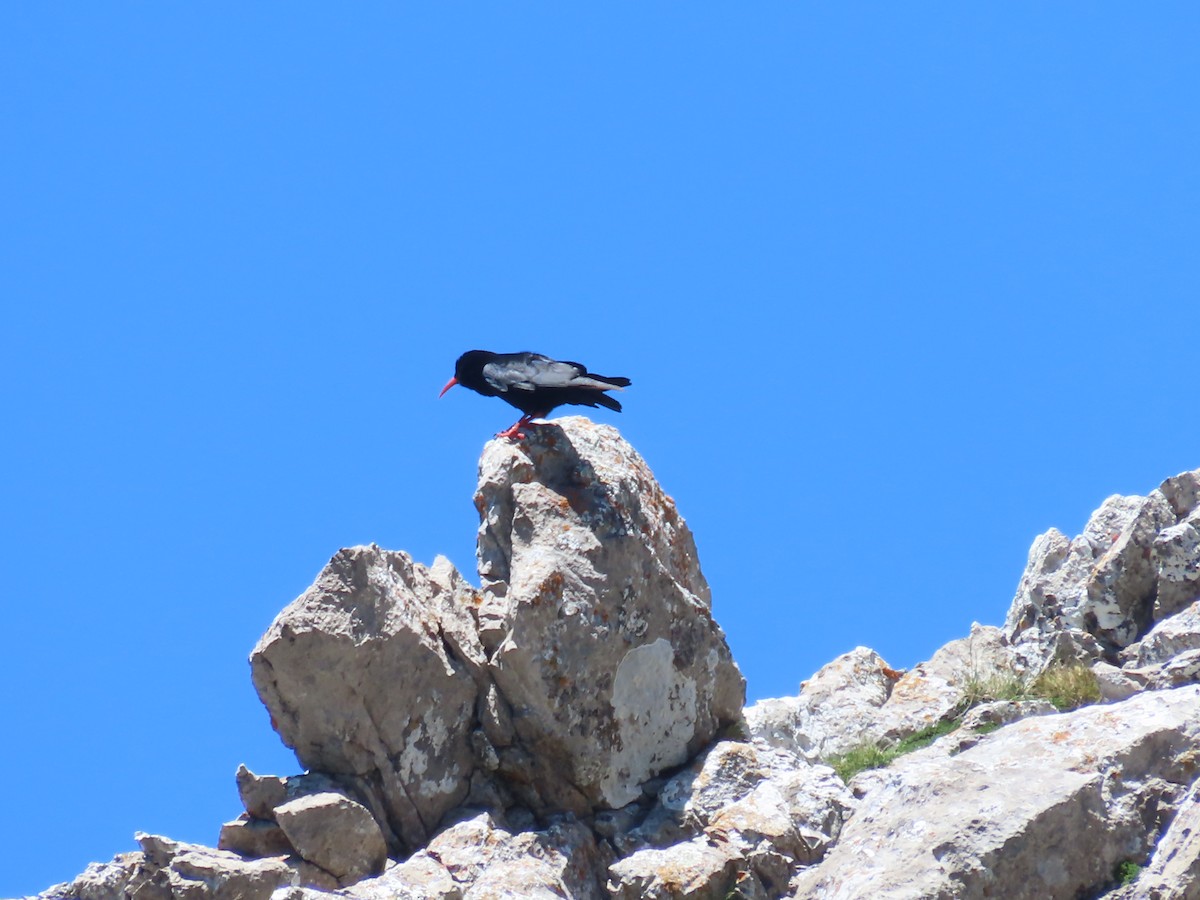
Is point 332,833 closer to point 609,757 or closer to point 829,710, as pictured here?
point 609,757

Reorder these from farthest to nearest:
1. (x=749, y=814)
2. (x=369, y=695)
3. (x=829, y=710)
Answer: (x=829, y=710) < (x=369, y=695) < (x=749, y=814)

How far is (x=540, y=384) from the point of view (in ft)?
45.3

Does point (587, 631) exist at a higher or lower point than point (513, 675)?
higher

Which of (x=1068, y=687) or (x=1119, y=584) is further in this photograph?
(x=1119, y=584)

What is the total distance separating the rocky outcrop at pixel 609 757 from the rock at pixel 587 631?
2 cm

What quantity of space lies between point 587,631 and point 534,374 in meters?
2.98

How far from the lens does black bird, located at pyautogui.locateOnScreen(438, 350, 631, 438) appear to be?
45.0ft

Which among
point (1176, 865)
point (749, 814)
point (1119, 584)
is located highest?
point (1119, 584)

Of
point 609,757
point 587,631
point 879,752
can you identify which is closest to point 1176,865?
point 609,757

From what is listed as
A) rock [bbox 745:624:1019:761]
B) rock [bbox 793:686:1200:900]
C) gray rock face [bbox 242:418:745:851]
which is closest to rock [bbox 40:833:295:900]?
gray rock face [bbox 242:418:745:851]

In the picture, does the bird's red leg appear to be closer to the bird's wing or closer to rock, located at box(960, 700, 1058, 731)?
the bird's wing

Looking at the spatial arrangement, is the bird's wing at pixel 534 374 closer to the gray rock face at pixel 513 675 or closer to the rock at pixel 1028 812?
the gray rock face at pixel 513 675

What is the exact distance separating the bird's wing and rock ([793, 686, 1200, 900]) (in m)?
5.07

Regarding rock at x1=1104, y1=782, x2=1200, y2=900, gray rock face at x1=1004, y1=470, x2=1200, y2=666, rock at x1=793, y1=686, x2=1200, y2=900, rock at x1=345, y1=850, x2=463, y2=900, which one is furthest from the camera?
gray rock face at x1=1004, y1=470, x2=1200, y2=666
